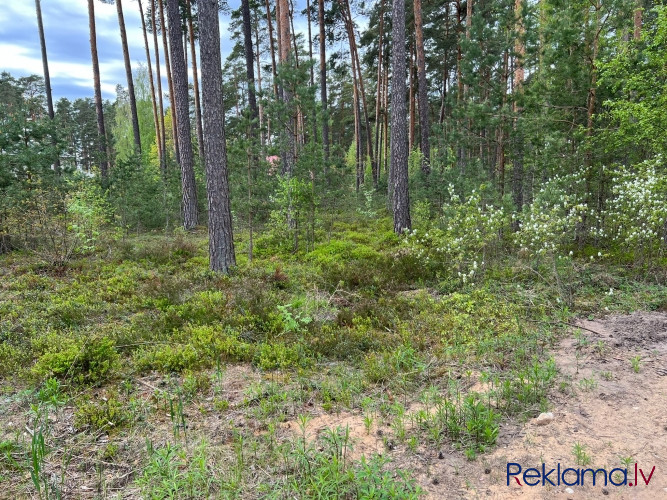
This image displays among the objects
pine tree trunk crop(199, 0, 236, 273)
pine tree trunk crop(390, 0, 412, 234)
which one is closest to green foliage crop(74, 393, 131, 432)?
pine tree trunk crop(199, 0, 236, 273)

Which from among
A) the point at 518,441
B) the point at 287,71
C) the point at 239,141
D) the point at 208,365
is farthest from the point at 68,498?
the point at 287,71

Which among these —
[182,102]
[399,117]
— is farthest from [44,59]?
[399,117]

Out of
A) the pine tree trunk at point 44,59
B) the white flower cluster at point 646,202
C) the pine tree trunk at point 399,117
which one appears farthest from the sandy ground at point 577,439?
the pine tree trunk at point 44,59

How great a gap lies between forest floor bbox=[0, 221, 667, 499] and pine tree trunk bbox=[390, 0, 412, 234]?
178 inches

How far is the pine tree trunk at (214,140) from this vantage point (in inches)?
299

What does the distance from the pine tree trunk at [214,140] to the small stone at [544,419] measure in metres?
6.48

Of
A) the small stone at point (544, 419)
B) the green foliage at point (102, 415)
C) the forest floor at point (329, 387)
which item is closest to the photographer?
the forest floor at point (329, 387)

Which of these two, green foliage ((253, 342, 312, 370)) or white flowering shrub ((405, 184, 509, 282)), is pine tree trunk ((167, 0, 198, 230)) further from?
green foliage ((253, 342, 312, 370))

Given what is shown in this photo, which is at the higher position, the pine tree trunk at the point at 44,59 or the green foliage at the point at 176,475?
the pine tree trunk at the point at 44,59

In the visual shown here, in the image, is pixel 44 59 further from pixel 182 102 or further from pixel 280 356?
pixel 280 356

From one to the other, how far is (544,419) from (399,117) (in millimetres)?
9185

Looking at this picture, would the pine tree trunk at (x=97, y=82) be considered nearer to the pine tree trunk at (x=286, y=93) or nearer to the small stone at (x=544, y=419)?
the pine tree trunk at (x=286, y=93)

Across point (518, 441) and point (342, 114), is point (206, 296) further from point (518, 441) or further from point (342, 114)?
point (342, 114)

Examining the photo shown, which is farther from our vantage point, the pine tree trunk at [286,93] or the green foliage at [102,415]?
the pine tree trunk at [286,93]
